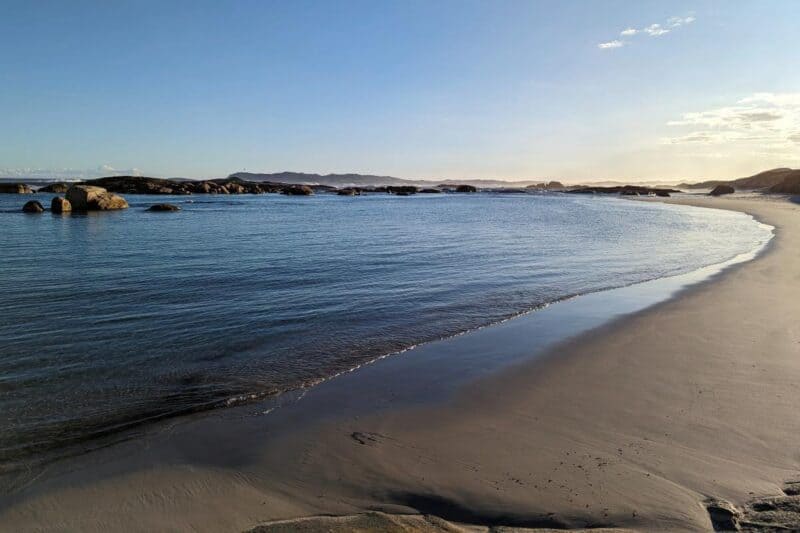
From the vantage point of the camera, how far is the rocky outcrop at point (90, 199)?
129 feet

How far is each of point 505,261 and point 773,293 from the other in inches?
314

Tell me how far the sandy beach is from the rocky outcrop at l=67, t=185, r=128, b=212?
1655 inches

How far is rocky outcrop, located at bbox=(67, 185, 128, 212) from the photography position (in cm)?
3925

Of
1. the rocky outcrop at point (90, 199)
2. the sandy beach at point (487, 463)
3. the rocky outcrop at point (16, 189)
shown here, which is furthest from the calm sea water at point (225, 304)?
the rocky outcrop at point (16, 189)

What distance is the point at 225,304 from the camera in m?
10.8

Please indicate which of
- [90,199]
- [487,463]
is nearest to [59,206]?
[90,199]

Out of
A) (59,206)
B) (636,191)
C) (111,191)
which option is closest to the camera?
(59,206)

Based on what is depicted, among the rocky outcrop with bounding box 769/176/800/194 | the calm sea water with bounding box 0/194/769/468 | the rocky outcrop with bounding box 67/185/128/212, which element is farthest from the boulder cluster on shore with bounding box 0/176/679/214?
the rocky outcrop with bounding box 769/176/800/194

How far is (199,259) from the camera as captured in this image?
1686 centimetres

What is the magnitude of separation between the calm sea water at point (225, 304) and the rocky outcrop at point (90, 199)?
52.1ft

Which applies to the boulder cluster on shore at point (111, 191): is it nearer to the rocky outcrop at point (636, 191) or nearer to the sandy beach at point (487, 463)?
the rocky outcrop at point (636, 191)

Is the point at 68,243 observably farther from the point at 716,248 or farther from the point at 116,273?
the point at 716,248

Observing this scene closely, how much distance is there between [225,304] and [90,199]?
36.9 m

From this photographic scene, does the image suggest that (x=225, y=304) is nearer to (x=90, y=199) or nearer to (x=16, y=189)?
(x=90, y=199)
